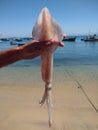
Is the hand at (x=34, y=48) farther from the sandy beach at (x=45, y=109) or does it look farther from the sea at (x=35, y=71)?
the sandy beach at (x=45, y=109)

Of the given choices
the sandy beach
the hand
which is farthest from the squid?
the sandy beach

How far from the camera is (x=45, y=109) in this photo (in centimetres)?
817

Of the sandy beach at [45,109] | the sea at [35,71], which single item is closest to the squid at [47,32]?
the sea at [35,71]

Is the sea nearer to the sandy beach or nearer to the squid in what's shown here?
the sandy beach

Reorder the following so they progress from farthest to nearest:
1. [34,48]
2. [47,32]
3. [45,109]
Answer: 1. [45,109]
2. [34,48]
3. [47,32]

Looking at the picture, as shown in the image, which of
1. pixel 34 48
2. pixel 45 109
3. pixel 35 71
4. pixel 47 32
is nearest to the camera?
pixel 47 32

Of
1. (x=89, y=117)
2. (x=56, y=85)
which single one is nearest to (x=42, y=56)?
(x=89, y=117)

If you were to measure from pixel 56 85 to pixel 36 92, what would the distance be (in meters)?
1.96

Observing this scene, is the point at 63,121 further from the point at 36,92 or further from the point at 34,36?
the point at 34,36

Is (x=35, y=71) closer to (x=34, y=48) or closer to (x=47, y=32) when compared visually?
(x=34, y=48)

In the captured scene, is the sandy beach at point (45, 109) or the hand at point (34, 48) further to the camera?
the sandy beach at point (45, 109)

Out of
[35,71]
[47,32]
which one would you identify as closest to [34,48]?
[47,32]

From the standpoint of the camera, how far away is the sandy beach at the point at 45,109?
6.84 m

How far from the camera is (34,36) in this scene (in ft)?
4.15
